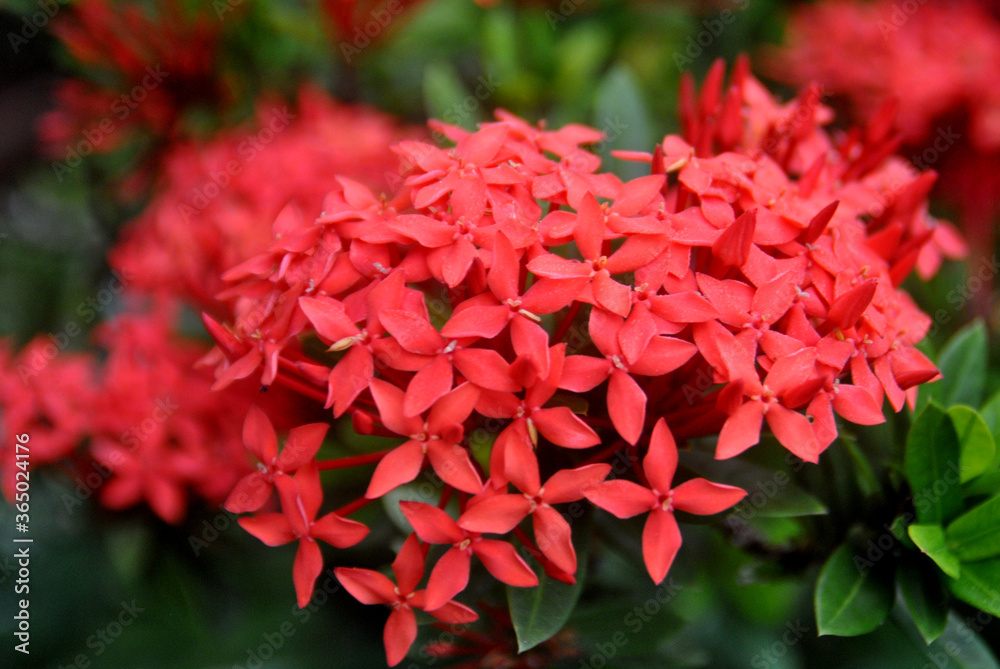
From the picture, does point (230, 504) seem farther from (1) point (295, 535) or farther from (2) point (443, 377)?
(2) point (443, 377)

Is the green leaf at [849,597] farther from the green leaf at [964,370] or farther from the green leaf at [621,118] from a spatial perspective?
the green leaf at [621,118]

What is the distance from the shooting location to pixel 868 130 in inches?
43.6

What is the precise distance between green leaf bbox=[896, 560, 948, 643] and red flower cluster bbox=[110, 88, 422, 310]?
1.11 m

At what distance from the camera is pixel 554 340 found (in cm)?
84

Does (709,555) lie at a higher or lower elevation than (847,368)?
lower

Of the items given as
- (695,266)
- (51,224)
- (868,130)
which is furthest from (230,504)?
(51,224)

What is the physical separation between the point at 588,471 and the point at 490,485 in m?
0.10

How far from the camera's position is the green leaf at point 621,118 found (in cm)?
131

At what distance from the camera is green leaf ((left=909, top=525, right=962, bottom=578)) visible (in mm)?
845

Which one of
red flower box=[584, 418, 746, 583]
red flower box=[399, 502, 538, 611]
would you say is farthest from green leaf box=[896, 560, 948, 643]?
red flower box=[399, 502, 538, 611]
